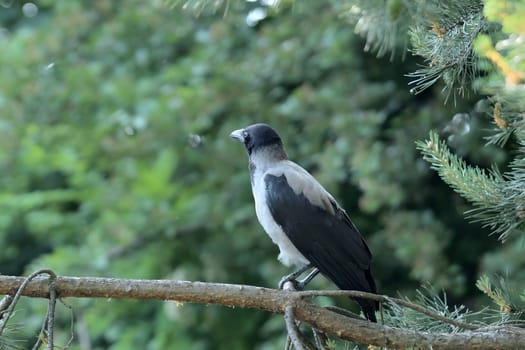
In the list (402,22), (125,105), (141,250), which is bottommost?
(141,250)

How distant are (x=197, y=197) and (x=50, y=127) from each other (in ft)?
3.85

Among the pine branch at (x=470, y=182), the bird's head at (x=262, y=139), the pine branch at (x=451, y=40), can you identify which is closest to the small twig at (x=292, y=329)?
the pine branch at (x=470, y=182)

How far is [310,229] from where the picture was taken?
10.8ft

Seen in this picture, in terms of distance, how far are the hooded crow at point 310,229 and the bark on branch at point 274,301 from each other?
0.51 m

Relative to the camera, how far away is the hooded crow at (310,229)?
125 inches

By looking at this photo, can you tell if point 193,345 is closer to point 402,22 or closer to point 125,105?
point 125,105

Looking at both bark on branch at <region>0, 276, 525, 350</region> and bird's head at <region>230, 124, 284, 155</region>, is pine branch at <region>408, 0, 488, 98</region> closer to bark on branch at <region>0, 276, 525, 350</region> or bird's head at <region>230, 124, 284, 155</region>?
bark on branch at <region>0, 276, 525, 350</region>

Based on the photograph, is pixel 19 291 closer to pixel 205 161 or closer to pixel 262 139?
pixel 262 139

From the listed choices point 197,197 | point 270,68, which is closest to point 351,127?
point 270,68

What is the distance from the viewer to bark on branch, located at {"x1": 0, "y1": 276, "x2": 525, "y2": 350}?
2.32m

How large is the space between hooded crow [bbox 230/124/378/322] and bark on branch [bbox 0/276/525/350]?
51 cm

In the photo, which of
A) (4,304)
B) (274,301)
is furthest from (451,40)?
(4,304)

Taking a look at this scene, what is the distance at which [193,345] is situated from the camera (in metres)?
5.23

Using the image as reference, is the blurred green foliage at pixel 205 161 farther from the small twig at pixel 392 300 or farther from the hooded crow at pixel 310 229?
the small twig at pixel 392 300
